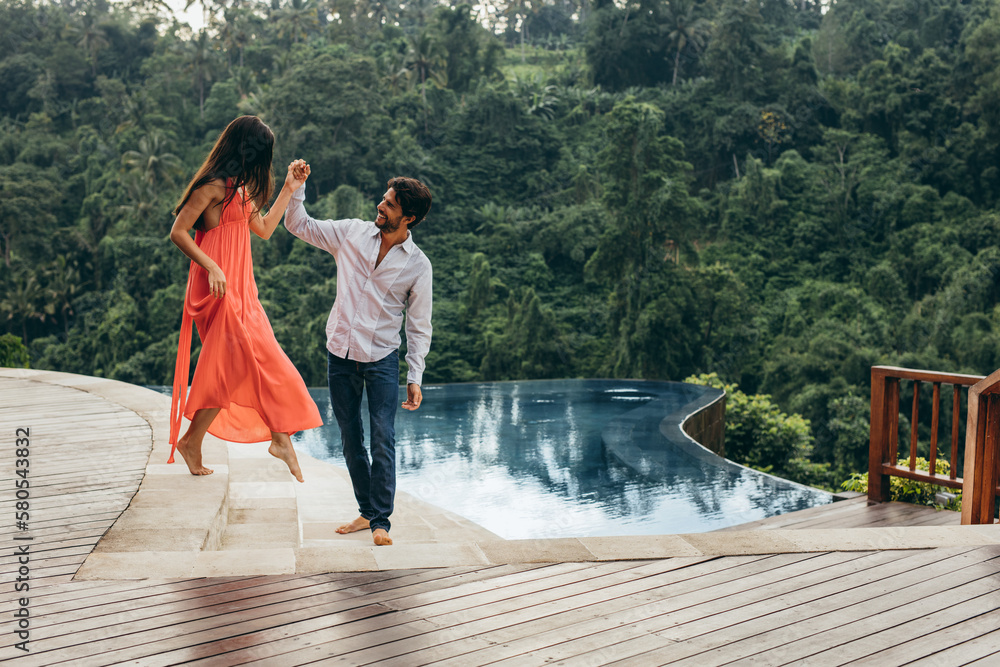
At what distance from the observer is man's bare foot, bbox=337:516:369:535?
272cm

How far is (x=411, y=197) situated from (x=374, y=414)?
26.3 inches

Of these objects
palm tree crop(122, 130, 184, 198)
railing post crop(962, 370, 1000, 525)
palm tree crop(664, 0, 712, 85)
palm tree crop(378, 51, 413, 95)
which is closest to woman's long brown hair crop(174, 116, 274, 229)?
railing post crop(962, 370, 1000, 525)

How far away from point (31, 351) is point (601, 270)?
17.5 metres

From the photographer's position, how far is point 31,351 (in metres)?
24.6

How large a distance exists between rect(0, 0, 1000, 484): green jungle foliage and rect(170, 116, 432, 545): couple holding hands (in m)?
11.5

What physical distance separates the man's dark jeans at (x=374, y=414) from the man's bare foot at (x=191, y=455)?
1.90 ft

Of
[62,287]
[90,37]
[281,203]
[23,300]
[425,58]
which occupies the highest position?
[90,37]

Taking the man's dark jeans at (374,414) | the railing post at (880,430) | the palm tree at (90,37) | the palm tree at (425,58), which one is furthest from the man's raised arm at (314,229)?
the palm tree at (90,37)

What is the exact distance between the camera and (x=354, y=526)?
2738mm

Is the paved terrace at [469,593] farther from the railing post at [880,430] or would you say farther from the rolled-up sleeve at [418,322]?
the railing post at [880,430]

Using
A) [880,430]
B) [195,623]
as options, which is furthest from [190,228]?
[880,430]

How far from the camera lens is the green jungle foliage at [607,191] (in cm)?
1780

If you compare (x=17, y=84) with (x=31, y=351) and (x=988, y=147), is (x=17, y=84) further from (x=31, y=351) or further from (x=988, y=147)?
(x=988, y=147)

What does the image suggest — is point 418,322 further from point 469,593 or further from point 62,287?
point 62,287
